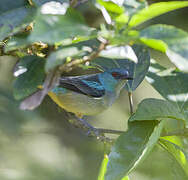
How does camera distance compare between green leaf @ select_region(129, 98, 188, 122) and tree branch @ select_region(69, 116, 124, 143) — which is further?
tree branch @ select_region(69, 116, 124, 143)

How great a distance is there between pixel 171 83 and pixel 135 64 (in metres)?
0.31

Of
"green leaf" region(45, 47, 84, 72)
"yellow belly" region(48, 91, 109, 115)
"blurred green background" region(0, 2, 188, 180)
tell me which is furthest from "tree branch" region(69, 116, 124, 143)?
"blurred green background" region(0, 2, 188, 180)

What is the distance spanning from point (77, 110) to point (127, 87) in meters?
0.74

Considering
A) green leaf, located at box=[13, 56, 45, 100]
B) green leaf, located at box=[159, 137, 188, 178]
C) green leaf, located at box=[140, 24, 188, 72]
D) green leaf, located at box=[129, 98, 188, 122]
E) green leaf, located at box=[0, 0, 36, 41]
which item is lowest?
green leaf, located at box=[159, 137, 188, 178]

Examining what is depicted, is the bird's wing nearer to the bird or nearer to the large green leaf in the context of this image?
the bird

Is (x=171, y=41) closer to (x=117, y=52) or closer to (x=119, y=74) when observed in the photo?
(x=117, y=52)

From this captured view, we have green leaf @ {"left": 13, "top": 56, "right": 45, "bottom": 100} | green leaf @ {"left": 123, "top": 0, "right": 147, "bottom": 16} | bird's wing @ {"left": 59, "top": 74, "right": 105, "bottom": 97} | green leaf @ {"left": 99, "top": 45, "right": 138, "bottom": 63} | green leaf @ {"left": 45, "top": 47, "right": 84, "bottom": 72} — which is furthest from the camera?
bird's wing @ {"left": 59, "top": 74, "right": 105, "bottom": 97}

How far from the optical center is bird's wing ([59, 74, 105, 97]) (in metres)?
3.11

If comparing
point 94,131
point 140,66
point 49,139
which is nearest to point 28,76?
point 140,66

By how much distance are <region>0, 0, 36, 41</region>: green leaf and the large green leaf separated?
736 mm

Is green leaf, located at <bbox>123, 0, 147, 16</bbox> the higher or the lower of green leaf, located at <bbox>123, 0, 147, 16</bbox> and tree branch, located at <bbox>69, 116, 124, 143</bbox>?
the higher

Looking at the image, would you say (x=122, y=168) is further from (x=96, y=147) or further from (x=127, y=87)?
(x=96, y=147)

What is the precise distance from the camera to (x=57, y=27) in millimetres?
1499

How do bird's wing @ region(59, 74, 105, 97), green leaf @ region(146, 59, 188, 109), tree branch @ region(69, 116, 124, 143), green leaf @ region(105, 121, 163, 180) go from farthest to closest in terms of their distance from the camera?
bird's wing @ region(59, 74, 105, 97)
tree branch @ region(69, 116, 124, 143)
green leaf @ region(146, 59, 188, 109)
green leaf @ region(105, 121, 163, 180)
